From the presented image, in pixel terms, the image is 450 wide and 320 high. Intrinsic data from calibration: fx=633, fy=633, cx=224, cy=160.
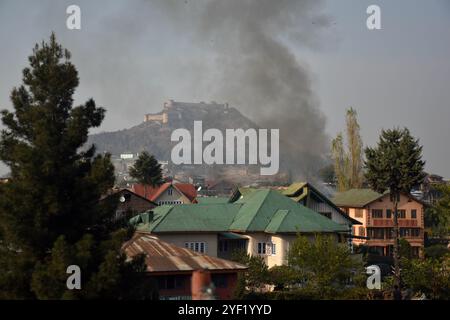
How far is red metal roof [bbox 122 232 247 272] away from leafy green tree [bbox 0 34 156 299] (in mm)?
9571

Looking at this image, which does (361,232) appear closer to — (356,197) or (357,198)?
(357,198)

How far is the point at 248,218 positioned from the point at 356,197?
1163 inches

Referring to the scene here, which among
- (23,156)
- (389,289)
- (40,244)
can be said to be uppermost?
(23,156)

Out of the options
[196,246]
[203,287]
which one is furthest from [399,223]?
[203,287]

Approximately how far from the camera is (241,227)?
2010 inches

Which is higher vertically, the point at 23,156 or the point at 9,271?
the point at 23,156

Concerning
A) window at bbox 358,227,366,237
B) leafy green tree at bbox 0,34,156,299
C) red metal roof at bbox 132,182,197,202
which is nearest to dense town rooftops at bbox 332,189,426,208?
window at bbox 358,227,366,237

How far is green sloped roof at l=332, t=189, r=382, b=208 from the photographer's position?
2977 inches

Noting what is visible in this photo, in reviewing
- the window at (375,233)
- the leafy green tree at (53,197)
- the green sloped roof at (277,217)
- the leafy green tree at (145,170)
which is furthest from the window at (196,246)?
the leafy green tree at (145,170)

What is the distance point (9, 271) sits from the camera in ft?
67.9
